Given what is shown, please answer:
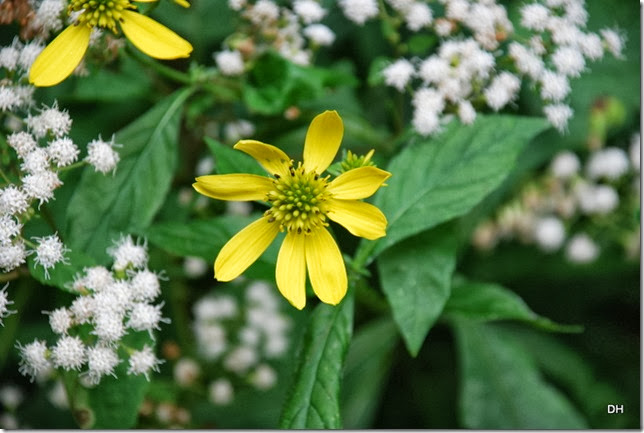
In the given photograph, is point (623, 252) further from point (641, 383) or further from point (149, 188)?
point (149, 188)

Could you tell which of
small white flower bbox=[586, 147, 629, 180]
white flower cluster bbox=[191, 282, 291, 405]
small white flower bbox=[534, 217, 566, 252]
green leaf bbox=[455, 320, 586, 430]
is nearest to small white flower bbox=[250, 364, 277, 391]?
white flower cluster bbox=[191, 282, 291, 405]

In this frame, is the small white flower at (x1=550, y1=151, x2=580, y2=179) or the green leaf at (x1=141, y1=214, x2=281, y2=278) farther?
the small white flower at (x1=550, y1=151, x2=580, y2=179)

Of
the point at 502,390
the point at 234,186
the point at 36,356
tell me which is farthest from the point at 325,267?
the point at 502,390

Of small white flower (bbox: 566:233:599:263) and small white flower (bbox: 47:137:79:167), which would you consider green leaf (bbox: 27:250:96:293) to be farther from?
small white flower (bbox: 566:233:599:263)

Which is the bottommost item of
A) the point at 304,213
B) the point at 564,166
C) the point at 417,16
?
the point at 564,166

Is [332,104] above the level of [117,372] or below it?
above

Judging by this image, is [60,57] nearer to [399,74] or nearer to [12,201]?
[12,201]

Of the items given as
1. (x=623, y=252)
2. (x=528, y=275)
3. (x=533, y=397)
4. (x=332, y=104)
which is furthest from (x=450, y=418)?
(x=332, y=104)
